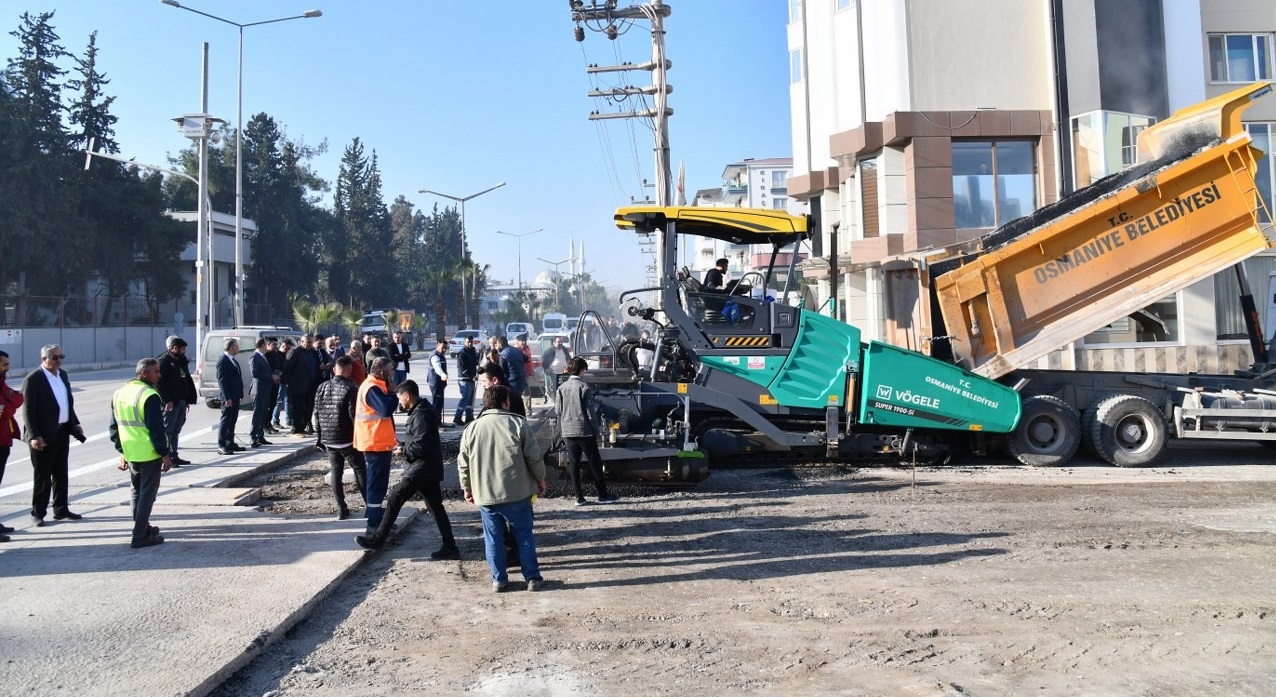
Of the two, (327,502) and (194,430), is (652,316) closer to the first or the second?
(327,502)

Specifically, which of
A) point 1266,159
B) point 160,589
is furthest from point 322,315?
point 160,589

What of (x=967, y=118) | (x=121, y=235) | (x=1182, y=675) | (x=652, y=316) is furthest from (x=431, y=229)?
(x=1182, y=675)

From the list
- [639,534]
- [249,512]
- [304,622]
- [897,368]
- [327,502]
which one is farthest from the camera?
[897,368]

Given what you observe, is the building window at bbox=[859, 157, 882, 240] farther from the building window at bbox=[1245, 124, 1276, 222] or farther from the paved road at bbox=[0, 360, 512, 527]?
the paved road at bbox=[0, 360, 512, 527]

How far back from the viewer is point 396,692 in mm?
4855

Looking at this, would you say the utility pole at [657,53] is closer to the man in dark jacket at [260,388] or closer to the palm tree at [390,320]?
the man in dark jacket at [260,388]

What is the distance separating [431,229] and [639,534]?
337 ft

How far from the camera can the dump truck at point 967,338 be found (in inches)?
434

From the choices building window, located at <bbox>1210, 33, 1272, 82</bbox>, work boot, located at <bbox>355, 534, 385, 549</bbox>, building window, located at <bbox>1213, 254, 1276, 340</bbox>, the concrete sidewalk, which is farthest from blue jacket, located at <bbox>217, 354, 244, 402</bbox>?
building window, located at <bbox>1210, 33, 1272, 82</bbox>

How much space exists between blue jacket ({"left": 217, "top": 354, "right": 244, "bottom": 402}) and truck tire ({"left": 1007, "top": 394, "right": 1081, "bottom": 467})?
33.1 ft

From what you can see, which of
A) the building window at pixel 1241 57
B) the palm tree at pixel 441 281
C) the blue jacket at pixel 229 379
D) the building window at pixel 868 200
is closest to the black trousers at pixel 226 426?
the blue jacket at pixel 229 379

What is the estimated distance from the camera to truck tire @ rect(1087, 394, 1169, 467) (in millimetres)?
11531

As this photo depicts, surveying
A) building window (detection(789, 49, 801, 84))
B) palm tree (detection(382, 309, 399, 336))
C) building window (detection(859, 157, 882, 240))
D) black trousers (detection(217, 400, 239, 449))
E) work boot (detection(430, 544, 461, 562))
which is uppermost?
building window (detection(789, 49, 801, 84))

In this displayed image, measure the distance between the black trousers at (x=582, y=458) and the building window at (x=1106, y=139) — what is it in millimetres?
13871
